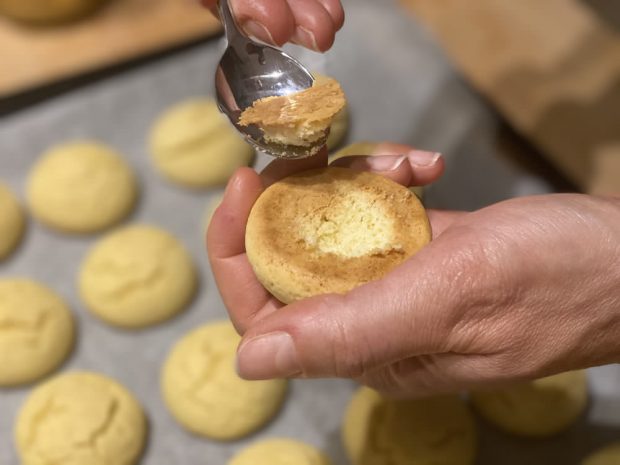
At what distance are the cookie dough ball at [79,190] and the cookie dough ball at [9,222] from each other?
0.04m

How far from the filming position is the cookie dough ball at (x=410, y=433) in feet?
4.12

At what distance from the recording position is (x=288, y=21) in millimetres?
967

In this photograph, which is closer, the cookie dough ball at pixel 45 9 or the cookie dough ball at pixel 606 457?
the cookie dough ball at pixel 606 457

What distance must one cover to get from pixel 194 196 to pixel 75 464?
679 millimetres

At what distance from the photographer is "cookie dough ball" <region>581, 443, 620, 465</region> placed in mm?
1243

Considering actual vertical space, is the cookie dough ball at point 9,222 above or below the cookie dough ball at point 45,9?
below

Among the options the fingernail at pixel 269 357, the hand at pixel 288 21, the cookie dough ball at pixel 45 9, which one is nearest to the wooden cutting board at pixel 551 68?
the hand at pixel 288 21

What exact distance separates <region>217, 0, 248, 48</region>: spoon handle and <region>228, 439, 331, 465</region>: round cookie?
2.45 ft

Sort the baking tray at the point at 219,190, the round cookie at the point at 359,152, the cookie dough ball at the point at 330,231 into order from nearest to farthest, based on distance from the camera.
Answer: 1. the cookie dough ball at the point at 330,231
2. the round cookie at the point at 359,152
3. the baking tray at the point at 219,190

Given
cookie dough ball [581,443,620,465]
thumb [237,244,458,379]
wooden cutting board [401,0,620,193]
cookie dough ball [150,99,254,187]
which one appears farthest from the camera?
cookie dough ball [150,99,254,187]

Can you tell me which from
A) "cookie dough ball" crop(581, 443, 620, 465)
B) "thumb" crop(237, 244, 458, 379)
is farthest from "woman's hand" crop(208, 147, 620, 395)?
"cookie dough ball" crop(581, 443, 620, 465)

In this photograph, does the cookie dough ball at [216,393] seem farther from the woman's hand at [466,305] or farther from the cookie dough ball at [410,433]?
the woman's hand at [466,305]

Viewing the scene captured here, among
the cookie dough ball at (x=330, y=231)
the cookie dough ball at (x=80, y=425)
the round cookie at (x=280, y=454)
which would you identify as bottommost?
the cookie dough ball at (x=80, y=425)

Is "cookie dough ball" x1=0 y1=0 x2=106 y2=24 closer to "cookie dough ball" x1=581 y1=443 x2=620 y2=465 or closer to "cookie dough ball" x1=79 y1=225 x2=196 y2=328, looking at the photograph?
"cookie dough ball" x1=79 y1=225 x2=196 y2=328
